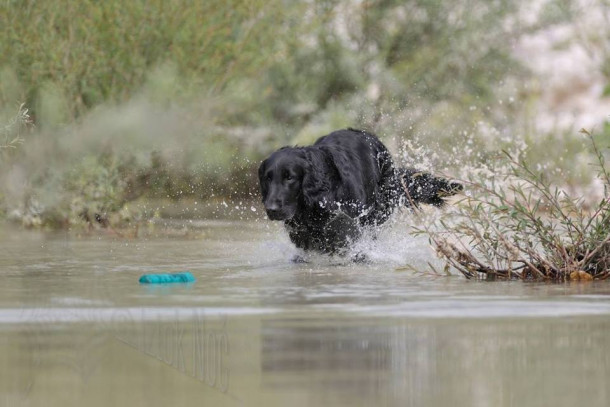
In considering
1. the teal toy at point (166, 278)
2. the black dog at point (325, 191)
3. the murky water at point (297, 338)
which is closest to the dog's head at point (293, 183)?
the black dog at point (325, 191)

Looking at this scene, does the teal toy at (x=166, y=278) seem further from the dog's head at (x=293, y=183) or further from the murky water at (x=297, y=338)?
the dog's head at (x=293, y=183)

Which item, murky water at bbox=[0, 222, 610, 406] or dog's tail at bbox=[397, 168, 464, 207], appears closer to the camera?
murky water at bbox=[0, 222, 610, 406]

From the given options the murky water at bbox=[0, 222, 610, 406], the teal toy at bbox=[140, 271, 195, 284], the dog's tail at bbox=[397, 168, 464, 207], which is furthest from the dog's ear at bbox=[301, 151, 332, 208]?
the teal toy at bbox=[140, 271, 195, 284]

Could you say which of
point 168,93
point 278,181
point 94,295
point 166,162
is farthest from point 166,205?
point 94,295

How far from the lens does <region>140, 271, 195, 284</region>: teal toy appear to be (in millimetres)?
6586

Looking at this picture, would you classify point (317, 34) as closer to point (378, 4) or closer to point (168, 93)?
point (378, 4)

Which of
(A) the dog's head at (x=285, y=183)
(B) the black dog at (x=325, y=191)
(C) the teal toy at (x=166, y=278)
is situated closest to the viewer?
(C) the teal toy at (x=166, y=278)

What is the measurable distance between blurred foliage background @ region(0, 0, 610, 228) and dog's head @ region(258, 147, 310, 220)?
1.99 meters

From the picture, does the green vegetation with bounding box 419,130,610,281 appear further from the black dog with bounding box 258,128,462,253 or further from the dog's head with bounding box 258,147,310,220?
the dog's head with bounding box 258,147,310,220

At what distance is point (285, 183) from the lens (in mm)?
8133

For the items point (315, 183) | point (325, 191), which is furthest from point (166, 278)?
point (325, 191)

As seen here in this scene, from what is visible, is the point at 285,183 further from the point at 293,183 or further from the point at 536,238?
the point at 536,238

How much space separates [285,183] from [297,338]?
3.69m

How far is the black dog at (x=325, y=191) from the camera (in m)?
8.14
